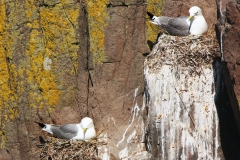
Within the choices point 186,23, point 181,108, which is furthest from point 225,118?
point 186,23

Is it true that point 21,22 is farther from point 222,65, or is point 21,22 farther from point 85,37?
point 222,65

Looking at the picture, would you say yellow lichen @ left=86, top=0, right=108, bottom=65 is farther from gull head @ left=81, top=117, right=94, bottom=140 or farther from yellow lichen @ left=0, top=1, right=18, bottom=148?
yellow lichen @ left=0, top=1, right=18, bottom=148

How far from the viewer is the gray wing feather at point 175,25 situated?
7.82m

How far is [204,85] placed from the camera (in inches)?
290

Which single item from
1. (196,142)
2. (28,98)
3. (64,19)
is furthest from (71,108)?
(196,142)

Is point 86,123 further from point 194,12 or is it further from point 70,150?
point 194,12

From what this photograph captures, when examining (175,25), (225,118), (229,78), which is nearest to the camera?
(229,78)

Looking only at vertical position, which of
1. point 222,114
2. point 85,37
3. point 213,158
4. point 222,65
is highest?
point 85,37

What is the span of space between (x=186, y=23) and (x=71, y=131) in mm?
1792

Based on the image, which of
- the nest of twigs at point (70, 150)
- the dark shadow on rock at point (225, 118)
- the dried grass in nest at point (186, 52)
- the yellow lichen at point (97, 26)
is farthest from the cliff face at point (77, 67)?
the dark shadow on rock at point (225, 118)

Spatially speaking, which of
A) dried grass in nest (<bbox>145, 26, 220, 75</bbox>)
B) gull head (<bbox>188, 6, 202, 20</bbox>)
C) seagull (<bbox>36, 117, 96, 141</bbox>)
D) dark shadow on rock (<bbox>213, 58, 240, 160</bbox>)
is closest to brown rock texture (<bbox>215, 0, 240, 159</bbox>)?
dark shadow on rock (<bbox>213, 58, 240, 160</bbox>)

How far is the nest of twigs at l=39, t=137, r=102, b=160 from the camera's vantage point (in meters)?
7.89

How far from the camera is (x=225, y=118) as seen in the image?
7332mm

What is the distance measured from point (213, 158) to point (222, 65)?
3.23 feet
